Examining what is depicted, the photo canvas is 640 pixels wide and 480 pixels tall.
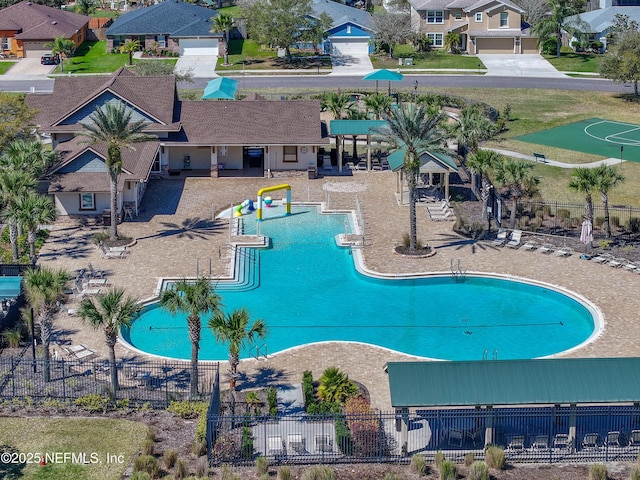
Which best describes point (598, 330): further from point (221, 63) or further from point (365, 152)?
point (221, 63)

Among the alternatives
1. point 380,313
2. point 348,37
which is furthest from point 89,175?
point 348,37

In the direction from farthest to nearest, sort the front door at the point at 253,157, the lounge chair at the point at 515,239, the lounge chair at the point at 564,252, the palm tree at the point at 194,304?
the front door at the point at 253,157, the lounge chair at the point at 515,239, the lounge chair at the point at 564,252, the palm tree at the point at 194,304

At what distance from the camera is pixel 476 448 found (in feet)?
118

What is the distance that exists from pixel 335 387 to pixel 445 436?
4974mm

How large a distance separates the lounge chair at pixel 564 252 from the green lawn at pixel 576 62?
5026cm

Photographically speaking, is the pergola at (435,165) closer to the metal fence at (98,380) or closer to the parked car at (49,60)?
the metal fence at (98,380)

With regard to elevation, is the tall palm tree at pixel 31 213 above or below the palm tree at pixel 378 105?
below

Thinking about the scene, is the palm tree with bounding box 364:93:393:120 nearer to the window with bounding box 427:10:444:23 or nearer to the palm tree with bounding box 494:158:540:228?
the palm tree with bounding box 494:158:540:228

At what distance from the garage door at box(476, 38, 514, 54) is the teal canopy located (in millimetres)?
34551

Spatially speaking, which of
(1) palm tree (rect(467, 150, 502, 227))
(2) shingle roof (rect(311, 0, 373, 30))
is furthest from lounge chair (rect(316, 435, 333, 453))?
(2) shingle roof (rect(311, 0, 373, 30))

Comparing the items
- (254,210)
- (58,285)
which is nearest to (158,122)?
(254,210)

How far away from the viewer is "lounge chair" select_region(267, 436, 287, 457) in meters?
35.8

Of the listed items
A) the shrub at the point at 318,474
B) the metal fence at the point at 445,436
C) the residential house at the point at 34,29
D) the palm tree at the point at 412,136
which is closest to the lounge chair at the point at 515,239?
the palm tree at the point at 412,136

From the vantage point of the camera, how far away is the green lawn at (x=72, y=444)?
34.8 meters
